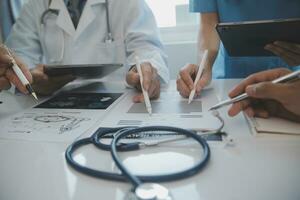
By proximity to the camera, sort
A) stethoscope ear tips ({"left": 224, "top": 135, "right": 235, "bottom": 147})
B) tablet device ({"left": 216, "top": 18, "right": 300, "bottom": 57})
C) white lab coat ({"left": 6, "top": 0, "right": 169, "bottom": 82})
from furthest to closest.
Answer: white lab coat ({"left": 6, "top": 0, "right": 169, "bottom": 82}), tablet device ({"left": 216, "top": 18, "right": 300, "bottom": 57}), stethoscope ear tips ({"left": 224, "top": 135, "right": 235, "bottom": 147})

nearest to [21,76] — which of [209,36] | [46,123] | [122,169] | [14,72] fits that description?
[14,72]

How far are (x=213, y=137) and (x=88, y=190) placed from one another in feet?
0.79

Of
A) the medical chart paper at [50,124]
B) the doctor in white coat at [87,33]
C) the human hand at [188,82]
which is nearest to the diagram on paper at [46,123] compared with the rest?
the medical chart paper at [50,124]

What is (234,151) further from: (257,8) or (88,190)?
(257,8)

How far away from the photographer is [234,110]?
1.90ft

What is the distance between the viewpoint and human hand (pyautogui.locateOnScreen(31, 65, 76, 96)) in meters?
0.82

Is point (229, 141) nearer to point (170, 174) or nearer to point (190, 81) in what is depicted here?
point (170, 174)

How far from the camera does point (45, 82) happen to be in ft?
2.81

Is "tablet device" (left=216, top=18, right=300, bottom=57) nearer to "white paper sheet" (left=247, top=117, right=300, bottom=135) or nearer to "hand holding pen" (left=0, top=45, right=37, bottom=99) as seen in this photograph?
"white paper sheet" (left=247, top=117, right=300, bottom=135)

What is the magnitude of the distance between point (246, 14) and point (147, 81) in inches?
20.5

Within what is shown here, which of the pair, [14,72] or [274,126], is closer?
[274,126]

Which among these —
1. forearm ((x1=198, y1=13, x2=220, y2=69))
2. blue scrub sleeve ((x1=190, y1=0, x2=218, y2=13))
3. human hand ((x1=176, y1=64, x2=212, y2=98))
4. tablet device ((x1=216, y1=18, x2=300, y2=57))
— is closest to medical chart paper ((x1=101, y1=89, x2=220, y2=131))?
human hand ((x1=176, y1=64, x2=212, y2=98))

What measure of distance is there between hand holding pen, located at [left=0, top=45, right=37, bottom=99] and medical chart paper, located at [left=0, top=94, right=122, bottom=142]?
61 mm

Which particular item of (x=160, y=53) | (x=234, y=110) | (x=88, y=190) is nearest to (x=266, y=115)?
(x=234, y=110)
